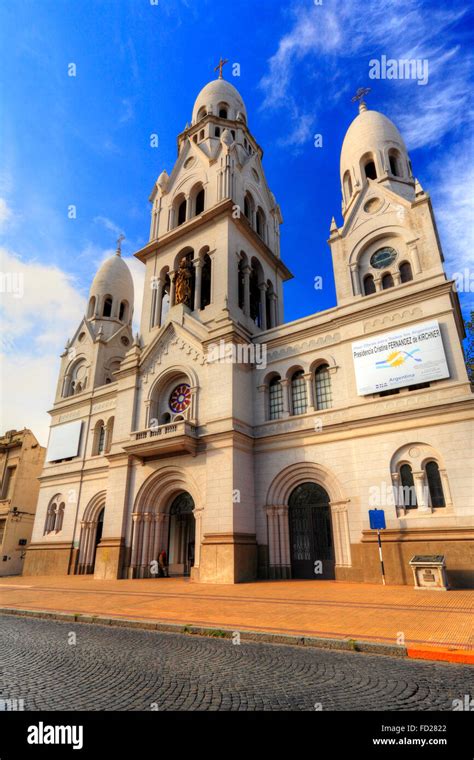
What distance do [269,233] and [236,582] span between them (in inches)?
1037

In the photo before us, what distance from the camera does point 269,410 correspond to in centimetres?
2298

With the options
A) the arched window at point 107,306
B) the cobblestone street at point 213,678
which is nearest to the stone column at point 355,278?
the cobblestone street at point 213,678

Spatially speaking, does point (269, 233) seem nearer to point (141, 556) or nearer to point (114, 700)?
point (141, 556)

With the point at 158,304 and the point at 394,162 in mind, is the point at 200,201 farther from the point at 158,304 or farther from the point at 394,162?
the point at 394,162

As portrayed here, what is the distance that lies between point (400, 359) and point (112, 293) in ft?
91.4

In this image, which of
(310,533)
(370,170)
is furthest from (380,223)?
(310,533)

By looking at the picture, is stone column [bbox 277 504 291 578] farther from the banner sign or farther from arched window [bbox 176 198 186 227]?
arched window [bbox 176 198 186 227]

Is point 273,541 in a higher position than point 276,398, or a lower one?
lower

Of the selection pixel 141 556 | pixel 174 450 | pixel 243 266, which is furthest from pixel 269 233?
pixel 141 556

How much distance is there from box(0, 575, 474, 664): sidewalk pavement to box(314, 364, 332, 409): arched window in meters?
8.61

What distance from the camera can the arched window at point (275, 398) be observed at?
22719 mm

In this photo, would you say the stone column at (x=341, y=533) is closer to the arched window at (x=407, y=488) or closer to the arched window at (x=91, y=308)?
the arched window at (x=407, y=488)
